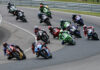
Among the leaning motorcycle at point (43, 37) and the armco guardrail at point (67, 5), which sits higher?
the leaning motorcycle at point (43, 37)

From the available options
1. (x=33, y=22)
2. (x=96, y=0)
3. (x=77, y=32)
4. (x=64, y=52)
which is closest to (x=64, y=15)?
(x=33, y=22)

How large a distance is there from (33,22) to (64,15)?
668cm

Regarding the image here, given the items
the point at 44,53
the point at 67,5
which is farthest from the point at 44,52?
the point at 67,5

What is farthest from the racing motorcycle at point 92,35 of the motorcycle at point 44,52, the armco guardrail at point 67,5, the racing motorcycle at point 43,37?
the armco guardrail at point 67,5

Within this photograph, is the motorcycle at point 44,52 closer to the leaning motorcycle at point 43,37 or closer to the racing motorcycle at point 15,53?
the racing motorcycle at point 15,53

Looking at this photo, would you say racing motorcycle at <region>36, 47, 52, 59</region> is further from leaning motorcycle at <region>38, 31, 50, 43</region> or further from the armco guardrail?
the armco guardrail

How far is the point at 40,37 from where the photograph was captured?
25141 mm

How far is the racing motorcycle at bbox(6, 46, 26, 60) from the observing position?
719 inches

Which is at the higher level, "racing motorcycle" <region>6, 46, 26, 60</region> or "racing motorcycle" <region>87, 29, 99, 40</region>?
"racing motorcycle" <region>6, 46, 26, 60</region>

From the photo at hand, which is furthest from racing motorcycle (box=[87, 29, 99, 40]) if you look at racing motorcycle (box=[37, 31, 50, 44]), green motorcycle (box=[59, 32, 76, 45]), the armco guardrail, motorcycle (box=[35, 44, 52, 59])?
the armco guardrail

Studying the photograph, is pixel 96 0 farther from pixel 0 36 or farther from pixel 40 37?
pixel 40 37

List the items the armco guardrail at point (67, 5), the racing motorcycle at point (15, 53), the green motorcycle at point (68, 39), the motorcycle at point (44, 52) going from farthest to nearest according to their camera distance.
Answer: the armco guardrail at point (67, 5) → the green motorcycle at point (68, 39) → the racing motorcycle at point (15, 53) → the motorcycle at point (44, 52)

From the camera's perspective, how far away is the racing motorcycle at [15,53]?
1825 cm

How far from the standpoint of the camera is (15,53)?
60.4 ft
